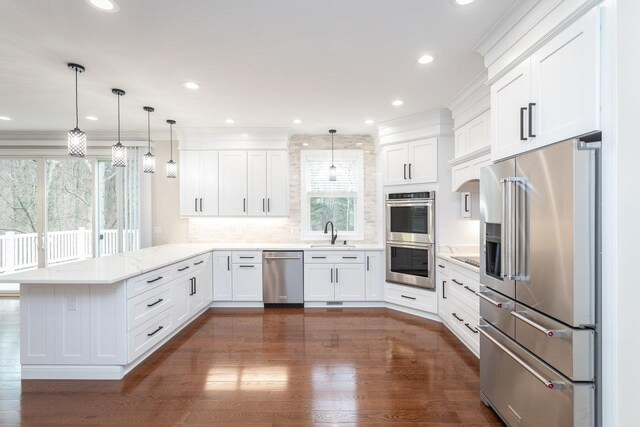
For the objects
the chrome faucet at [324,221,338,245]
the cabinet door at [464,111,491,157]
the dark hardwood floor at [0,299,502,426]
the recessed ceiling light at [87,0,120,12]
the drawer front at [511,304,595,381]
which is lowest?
the dark hardwood floor at [0,299,502,426]

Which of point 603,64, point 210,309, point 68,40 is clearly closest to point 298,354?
point 210,309

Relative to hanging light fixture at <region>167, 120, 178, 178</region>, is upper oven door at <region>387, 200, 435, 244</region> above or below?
below

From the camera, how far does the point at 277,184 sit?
4914mm

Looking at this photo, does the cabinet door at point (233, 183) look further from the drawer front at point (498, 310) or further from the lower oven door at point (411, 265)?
the drawer front at point (498, 310)

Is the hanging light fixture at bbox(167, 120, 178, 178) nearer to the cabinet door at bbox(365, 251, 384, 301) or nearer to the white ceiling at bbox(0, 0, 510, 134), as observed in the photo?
the white ceiling at bbox(0, 0, 510, 134)

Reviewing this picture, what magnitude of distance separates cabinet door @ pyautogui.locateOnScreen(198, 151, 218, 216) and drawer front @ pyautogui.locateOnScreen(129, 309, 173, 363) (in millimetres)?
1973

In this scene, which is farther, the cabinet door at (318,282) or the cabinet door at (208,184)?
the cabinet door at (208,184)

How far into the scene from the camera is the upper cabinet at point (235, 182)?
16.1 feet

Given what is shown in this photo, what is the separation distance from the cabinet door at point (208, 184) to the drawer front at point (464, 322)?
3.71 m

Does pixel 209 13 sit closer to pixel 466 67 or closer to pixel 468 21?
pixel 468 21

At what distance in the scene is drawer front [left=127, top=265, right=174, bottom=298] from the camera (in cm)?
267

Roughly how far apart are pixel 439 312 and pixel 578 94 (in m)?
3.06

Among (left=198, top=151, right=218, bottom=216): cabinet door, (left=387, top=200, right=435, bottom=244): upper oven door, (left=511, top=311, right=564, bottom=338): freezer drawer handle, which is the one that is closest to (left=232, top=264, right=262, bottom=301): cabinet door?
(left=198, top=151, right=218, bottom=216): cabinet door

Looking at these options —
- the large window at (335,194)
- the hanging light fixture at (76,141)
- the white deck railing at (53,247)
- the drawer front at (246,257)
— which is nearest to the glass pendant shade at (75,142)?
the hanging light fixture at (76,141)
